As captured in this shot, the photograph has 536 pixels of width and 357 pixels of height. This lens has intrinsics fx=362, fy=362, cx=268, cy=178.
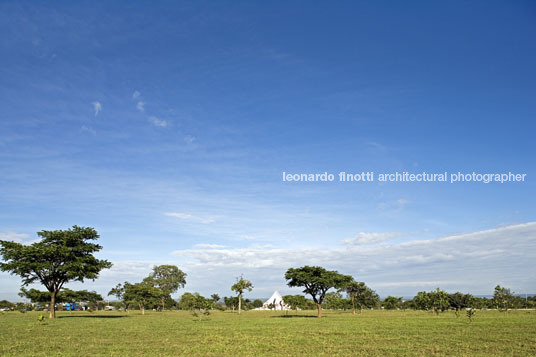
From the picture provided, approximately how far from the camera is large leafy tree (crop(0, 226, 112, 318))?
49.1m

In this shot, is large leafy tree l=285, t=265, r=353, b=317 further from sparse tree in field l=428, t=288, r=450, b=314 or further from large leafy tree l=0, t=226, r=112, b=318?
large leafy tree l=0, t=226, r=112, b=318

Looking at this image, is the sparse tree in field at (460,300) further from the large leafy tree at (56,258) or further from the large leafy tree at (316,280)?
the large leafy tree at (56,258)

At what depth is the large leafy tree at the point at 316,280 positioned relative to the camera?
6334cm

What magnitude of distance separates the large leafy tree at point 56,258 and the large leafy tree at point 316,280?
3217 centimetres

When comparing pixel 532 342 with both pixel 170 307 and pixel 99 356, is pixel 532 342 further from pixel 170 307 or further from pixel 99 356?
pixel 170 307

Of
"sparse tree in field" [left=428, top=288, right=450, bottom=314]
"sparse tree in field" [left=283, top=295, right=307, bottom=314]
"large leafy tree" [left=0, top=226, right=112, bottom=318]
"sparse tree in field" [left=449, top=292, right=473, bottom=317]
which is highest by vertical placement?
"large leafy tree" [left=0, top=226, right=112, bottom=318]

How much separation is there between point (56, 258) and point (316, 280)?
133ft

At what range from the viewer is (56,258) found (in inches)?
2002

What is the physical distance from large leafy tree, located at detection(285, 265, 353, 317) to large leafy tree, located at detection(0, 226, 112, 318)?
106 ft

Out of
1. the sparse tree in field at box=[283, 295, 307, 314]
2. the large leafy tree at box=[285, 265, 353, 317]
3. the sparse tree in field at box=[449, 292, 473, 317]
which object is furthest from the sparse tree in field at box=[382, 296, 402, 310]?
the large leafy tree at box=[285, 265, 353, 317]

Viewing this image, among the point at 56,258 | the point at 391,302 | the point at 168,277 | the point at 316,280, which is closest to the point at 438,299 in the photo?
the point at 316,280

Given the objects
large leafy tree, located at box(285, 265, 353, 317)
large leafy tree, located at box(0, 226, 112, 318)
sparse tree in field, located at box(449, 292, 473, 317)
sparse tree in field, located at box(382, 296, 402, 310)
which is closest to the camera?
large leafy tree, located at box(0, 226, 112, 318)

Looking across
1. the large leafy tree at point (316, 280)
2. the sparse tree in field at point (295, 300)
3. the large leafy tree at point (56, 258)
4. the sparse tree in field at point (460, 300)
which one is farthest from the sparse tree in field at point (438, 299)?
the large leafy tree at point (56, 258)

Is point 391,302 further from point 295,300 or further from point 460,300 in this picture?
point 295,300
